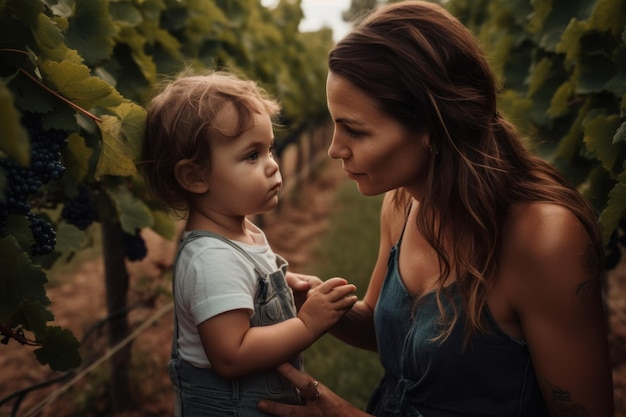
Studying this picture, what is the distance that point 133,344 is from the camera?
4.41 m

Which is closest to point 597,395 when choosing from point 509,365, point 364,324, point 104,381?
point 509,365

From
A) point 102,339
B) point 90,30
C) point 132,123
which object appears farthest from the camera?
point 102,339

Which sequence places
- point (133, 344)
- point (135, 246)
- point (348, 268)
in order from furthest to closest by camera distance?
point (348, 268) < point (133, 344) < point (135, 246)

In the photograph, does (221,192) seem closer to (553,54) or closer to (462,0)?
(553,54)

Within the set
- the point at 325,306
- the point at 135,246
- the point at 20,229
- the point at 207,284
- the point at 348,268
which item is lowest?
the point at 348,268

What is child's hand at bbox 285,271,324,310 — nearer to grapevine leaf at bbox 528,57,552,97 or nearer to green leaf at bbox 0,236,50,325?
green leaf at bbox 0,236,50,325

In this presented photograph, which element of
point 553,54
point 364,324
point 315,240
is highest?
point 553,54

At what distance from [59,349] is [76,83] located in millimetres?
664

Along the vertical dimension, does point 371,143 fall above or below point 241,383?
above

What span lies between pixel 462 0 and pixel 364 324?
6.32 m

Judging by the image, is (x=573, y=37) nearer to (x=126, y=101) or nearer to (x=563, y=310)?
(x=563, y=310)

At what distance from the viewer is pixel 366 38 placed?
1932mm

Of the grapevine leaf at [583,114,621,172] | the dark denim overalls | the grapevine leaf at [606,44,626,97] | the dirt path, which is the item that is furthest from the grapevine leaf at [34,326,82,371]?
the dirt path

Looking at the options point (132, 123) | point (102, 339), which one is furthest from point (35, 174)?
point (102, 339)
